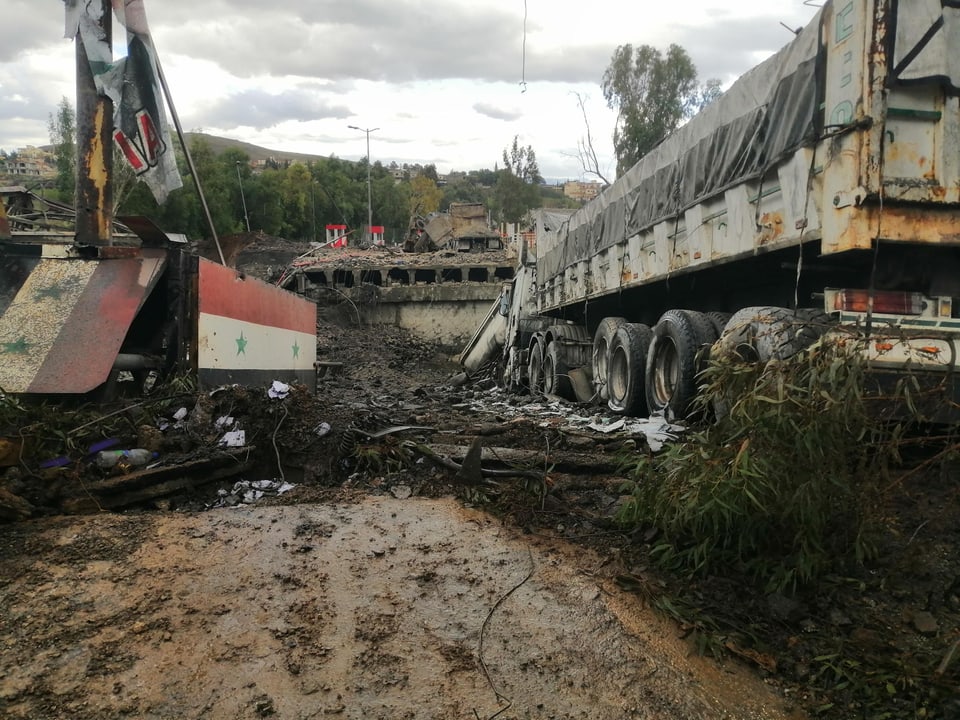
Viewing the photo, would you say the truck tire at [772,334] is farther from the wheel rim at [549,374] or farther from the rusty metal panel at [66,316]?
the wheel rim at [549,374]

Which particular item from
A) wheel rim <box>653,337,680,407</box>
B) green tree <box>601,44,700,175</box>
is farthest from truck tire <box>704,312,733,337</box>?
green tree <box>601,44,700,175</box>

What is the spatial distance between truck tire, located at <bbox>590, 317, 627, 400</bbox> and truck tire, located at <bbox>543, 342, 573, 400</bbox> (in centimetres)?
82

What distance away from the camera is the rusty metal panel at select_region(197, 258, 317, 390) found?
13.8ft

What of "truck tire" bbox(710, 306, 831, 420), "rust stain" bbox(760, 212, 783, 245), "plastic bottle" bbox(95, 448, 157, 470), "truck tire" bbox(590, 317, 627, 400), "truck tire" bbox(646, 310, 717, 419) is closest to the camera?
"plastic bottle" bbox(95, 448, 157, 470)

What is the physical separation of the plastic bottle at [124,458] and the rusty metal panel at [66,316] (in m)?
0.41

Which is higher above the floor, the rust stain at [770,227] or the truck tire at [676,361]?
the rust stain at [770,227]

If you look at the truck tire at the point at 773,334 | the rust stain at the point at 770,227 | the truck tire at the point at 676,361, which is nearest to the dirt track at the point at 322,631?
the truck tire at the point at 773,334

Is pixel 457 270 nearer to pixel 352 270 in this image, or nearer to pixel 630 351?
Result: pixel 352 270

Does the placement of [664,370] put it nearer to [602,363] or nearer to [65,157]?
[602,363]

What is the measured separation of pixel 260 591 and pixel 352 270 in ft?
66.1

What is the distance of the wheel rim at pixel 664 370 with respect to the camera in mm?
5625

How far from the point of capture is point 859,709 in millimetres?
2021

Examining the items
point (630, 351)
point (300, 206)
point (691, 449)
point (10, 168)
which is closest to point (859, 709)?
point (691, 449)

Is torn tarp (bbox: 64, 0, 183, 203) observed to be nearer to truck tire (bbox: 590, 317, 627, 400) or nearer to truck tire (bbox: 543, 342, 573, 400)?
truck tire (bbox: 590, 317, 627, 400)
